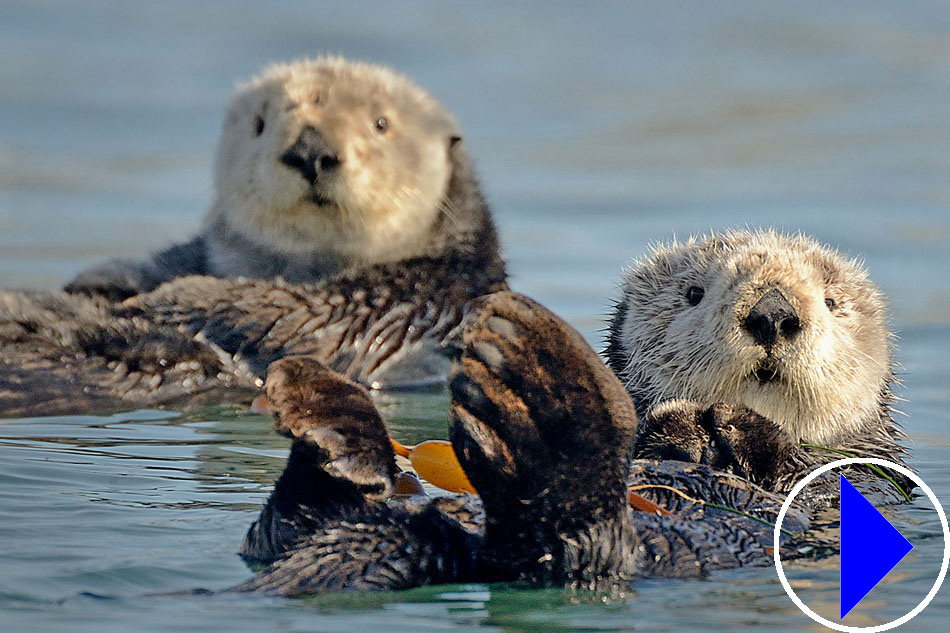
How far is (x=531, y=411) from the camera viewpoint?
297cm

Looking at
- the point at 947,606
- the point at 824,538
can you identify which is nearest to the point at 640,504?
the point at 824,538

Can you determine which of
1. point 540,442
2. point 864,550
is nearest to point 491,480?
point 540,442

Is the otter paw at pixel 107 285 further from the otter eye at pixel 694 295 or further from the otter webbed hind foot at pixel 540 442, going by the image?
the otter webbed hind foot at pixel 540 442

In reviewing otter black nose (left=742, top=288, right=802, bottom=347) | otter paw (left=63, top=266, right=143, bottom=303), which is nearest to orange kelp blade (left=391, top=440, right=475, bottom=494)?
otter black nose (left=742, top=288, right=802, bottom=347)

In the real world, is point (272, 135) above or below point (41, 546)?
above

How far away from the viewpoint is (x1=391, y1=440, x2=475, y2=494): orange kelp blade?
375 centimetres

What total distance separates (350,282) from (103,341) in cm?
113

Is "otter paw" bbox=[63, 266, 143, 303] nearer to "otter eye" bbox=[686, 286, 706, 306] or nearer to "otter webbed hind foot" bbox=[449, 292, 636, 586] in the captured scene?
"otter eye" bbox=[686, 286, 706, 306]

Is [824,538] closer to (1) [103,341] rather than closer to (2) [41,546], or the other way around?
(2) [41,546]

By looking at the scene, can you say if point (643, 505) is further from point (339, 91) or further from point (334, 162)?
point (339, 91)

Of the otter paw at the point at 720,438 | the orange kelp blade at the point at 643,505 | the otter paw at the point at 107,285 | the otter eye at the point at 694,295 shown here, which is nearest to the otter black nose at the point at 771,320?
the otter paw at the point at 720,438

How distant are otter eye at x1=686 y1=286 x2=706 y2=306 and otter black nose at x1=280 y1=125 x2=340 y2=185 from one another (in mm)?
2048

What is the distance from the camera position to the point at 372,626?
9.17 feet

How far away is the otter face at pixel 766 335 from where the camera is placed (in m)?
3.89
